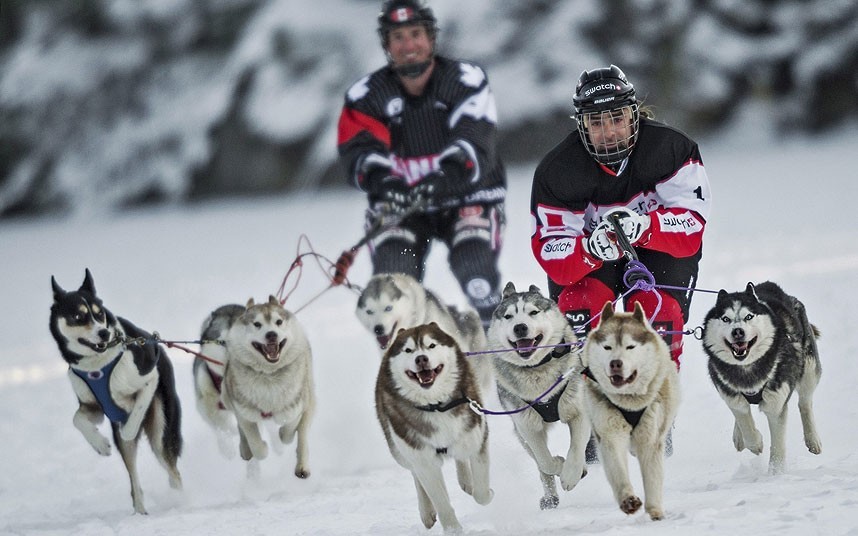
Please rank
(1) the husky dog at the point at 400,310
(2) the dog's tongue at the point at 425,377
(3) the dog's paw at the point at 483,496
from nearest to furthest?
(2) the dog's tongue at the point at 425,377, (3) the dog's paw at the point at 483,496, (1) the husky dog at the point at 400,310

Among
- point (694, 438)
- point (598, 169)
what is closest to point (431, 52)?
point (598, 169)

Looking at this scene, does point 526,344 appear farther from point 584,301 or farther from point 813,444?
point 813,444

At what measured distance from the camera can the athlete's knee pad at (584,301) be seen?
13.6 feet

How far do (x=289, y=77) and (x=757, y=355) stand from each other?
16.8 meters

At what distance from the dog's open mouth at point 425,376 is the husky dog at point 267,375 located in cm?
108

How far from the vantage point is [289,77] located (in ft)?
65.1

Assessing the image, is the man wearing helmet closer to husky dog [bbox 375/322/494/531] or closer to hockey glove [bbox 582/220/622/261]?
hockey glove [bbox 582/220/622/261]

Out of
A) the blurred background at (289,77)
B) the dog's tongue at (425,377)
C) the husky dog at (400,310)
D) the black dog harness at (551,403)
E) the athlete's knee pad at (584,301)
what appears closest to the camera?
the dog's tongue at (425,377)

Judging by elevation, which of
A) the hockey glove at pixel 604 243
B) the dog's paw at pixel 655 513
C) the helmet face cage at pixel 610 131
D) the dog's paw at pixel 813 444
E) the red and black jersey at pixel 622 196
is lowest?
the dog's paw at pixel 655 513

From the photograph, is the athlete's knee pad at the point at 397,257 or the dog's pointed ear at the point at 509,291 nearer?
the dog's pointed ear at the point at 509,291

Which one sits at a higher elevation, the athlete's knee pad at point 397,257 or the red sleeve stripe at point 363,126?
the red sleeve stripe at point 363,126

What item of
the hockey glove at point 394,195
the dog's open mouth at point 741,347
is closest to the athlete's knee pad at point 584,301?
the dog's open mouth at point 741,347

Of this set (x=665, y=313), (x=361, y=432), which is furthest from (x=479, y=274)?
(x=665, y=313)

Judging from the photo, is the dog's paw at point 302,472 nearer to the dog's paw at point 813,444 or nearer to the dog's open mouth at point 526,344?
the dog's open mouth at point 526,344
